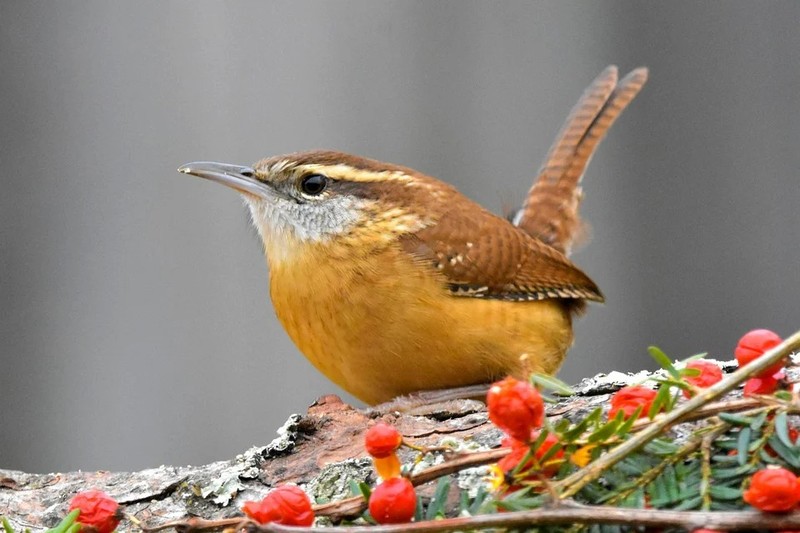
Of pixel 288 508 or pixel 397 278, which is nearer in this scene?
pixel 288 508

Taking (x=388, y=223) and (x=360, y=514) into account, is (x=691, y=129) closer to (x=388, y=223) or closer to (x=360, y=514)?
(x=388, y=223)

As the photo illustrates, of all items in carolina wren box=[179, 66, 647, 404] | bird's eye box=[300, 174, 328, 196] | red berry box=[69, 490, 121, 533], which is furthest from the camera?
bird's eye box=[300, 174, 328, 196]

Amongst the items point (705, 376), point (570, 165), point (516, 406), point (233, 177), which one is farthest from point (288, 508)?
point (570, 165)

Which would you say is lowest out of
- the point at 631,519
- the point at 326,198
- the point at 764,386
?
the point at 631,519

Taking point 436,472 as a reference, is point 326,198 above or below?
above

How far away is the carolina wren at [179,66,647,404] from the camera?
120 inches

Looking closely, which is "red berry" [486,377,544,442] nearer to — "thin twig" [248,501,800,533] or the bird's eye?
"thin twig" [248,501,800,533]

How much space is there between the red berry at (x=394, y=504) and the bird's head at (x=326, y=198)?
6.34 feet

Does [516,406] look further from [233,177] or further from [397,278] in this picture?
→ [233,177]

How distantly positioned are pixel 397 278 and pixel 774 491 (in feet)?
6.40

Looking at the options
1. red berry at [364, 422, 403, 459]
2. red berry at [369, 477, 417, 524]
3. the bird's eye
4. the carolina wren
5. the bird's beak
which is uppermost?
the bird's beak

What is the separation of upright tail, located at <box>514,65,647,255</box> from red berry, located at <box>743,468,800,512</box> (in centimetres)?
308

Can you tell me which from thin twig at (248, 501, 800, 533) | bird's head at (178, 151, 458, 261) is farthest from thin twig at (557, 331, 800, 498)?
bird's head at (178, 151, 458, 261)

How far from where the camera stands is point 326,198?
348cm
